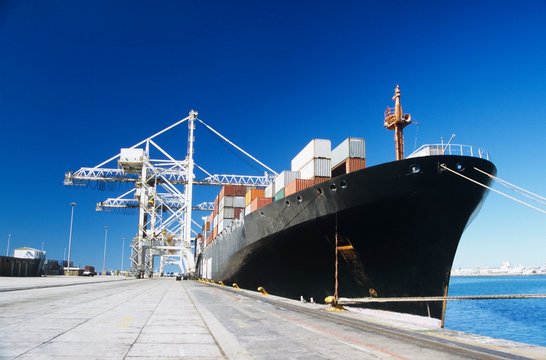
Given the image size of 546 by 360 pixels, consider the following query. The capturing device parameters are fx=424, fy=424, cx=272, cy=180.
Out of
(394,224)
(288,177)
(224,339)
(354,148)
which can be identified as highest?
(354,148)

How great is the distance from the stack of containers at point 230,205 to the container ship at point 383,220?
1816 centimetres

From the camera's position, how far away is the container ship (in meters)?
17.3

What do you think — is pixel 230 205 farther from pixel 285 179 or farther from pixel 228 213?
pixel 285 179

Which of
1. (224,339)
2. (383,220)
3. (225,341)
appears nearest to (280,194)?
(383,220)

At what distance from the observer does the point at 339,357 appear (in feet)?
23.0

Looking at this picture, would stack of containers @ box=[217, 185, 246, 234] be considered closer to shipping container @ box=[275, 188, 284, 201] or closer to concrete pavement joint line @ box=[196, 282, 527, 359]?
shipping container @ box=[275, 188, 284, 201]

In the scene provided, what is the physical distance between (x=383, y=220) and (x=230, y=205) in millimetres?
24083

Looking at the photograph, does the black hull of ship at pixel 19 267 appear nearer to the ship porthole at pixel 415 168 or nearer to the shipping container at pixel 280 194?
the shipping container at pixel 280 194

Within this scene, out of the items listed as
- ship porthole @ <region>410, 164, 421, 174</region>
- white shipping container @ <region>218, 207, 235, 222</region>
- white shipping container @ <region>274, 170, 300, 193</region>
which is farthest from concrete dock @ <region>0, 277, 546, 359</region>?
white shipping container @ <region>218, 207, 235, 222</region>

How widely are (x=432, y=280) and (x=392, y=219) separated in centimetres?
301

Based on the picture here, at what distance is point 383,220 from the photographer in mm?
17906

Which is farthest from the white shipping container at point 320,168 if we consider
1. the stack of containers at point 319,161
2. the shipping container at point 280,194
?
the shipping container at point 280,194

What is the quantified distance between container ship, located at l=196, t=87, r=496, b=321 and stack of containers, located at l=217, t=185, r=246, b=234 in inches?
715

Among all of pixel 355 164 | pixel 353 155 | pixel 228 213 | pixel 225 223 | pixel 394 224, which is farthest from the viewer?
pixel 228 213
